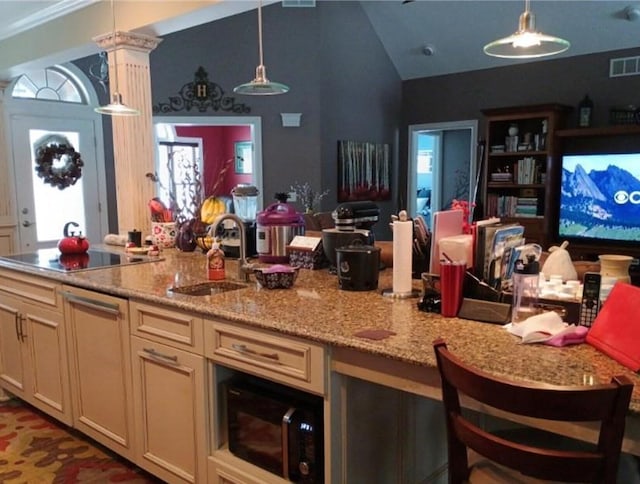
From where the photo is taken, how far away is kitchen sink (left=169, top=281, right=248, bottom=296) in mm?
2308

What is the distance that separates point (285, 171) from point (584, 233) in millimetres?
3268

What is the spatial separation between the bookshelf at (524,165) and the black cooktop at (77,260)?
4.16 m

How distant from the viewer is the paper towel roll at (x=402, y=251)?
2012 mm

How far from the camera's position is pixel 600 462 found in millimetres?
1091

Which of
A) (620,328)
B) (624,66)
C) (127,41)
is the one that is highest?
(624,66)

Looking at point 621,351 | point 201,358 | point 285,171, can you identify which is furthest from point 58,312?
point 285,171

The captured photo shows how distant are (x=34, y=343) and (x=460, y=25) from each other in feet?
16.8

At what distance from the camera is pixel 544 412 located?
1.09m

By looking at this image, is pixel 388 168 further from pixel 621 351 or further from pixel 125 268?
pixel 621 351

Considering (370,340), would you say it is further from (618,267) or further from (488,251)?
(618,267)

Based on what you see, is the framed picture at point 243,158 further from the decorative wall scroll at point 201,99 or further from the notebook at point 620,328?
the notebook at point 620,328

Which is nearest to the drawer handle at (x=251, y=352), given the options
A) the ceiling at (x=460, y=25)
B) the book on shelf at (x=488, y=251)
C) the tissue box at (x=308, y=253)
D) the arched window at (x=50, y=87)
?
the book on shelf at (x=488, y=251)

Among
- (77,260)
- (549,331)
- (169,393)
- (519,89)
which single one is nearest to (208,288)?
(169,393)

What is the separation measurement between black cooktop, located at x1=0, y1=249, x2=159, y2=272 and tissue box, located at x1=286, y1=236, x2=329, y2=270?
91 centimetres
